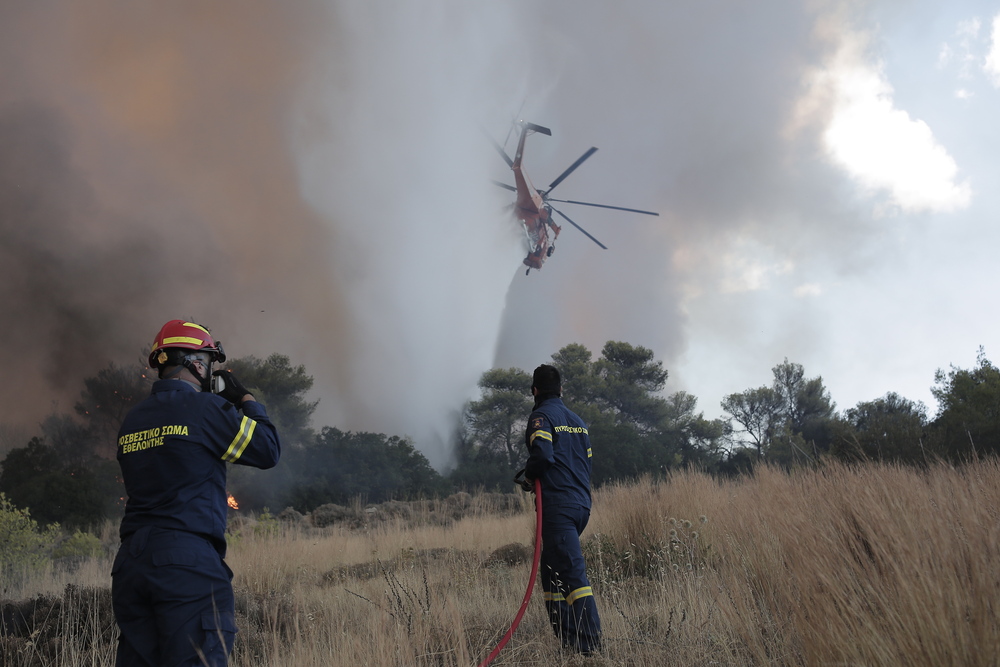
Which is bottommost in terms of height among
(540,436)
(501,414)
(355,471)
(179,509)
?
(355,471)

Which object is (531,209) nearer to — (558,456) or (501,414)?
(501,414)

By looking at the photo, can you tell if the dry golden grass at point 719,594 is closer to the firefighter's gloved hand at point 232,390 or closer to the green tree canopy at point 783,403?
the firefighter's gloved hand at point 232,390

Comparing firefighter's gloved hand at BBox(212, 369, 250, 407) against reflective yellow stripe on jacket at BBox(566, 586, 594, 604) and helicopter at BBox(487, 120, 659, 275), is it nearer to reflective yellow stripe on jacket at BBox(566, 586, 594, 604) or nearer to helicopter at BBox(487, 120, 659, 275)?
reflective yellow stripe on jacket at BBox(566, 586, 594, 604)

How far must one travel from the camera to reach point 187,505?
2.94 m

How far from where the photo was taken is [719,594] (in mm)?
3410

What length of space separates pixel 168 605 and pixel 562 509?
2.67 metres

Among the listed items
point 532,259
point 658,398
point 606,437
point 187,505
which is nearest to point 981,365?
point 606,437

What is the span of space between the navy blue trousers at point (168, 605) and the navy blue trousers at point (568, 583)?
227cm

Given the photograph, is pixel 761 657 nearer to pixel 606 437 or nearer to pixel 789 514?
pixel 789 514

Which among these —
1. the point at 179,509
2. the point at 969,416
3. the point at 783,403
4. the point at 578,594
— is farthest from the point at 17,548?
the point at 783,403

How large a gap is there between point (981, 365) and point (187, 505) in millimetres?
28292

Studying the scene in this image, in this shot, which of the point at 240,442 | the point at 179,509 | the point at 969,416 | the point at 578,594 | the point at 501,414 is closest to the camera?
the point at 179,509

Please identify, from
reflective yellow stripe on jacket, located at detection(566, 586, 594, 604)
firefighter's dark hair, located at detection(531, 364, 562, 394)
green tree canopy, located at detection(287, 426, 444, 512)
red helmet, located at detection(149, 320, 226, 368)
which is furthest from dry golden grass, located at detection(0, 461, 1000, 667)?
green tree canopy, located at detection(287, 426, 444, 512)

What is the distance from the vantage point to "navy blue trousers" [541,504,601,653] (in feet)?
13.9
